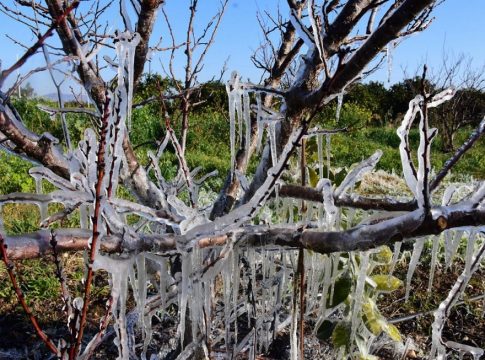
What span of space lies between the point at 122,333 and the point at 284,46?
1.48 meters

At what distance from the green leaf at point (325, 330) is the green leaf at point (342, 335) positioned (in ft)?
0.64

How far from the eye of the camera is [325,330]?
223cm

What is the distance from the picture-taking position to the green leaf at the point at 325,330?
222 centimetres

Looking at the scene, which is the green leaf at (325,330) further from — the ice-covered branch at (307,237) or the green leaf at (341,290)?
the ice-covered branch at (307,237)

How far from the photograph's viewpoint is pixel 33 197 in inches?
45.1

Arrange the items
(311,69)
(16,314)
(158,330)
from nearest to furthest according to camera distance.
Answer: (311,69) < (158,330) < (16,314)

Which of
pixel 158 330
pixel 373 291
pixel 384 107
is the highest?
pixel 384 107

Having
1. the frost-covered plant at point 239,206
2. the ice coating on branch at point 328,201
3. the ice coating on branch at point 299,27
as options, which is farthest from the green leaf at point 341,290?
the ice coating on branch at point 299,27

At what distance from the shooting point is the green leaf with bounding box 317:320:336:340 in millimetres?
2221

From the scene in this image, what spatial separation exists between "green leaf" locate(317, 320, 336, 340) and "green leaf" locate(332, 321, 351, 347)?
0.64ft

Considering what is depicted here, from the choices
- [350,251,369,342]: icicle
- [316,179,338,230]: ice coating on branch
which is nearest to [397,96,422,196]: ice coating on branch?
[316,179,338,230]: ice coating on branch

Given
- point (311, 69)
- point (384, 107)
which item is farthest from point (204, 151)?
point (384, 107)

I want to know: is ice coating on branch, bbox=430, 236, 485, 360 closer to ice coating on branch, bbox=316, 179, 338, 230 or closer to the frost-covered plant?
the frost-covered plant

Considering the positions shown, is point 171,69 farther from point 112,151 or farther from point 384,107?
point 384,107
